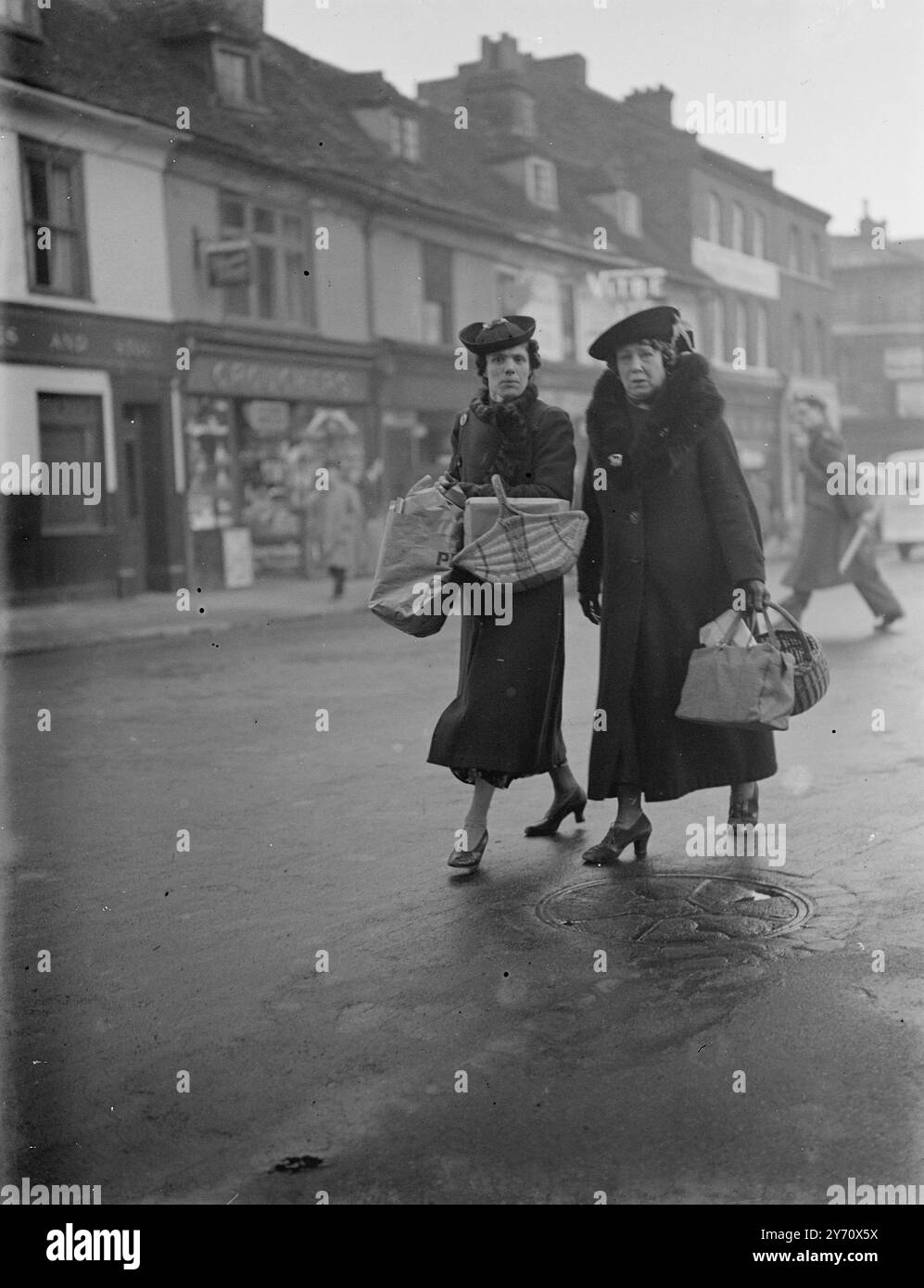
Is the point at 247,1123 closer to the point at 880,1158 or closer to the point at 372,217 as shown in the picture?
the point at 880,1158

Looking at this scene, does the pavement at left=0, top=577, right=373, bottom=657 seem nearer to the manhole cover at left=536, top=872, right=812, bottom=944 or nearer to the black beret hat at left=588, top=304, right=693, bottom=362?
the black beret hat at left=588, top=304, right=693, bottom=362

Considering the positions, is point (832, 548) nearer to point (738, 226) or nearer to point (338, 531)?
point (338, 531)

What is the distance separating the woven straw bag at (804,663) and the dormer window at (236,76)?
19.9 m

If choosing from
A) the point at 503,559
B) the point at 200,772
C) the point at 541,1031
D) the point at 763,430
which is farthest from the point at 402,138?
the point at 541,1031

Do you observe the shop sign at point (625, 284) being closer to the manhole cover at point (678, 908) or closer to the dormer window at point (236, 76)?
the dormer window at point (236, 76)

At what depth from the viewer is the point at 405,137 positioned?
28219 mm

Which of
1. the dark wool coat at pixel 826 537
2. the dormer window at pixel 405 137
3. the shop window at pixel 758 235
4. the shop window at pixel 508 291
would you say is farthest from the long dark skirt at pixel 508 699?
the shop window at pixel 758 235

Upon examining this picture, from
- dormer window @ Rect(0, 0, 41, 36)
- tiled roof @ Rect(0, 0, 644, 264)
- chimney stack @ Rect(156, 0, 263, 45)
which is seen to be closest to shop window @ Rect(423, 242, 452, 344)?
tiled roof @ Rect(0, 0, 644, 264)

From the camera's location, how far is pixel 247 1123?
330 centimetres

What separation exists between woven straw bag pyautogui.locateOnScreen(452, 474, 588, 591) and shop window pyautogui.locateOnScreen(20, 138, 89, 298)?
49.7ft

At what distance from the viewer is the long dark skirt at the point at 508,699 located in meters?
5.46

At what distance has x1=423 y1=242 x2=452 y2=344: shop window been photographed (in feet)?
90.0

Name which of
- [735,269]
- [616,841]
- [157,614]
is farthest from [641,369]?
[735,269]

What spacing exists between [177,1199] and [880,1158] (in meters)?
1.39
